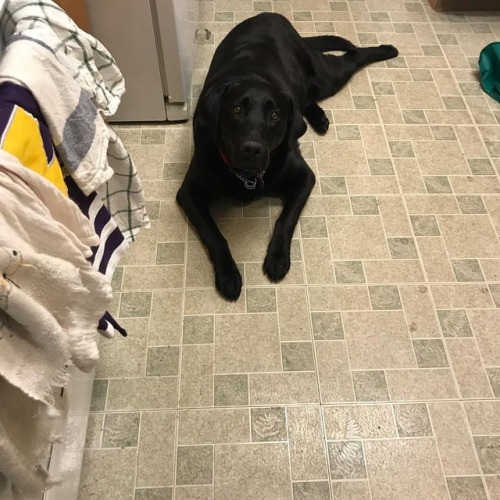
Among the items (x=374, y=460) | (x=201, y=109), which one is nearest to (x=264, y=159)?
(x=201, y=109)

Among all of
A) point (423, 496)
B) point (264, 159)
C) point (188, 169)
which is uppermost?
point (264, 159)

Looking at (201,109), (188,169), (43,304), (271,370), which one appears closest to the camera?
(43,304)

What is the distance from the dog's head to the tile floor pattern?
254mm

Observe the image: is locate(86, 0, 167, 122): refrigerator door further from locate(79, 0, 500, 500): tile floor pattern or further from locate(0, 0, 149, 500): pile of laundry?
locate(0, 0, 149, 500): pile of laundry

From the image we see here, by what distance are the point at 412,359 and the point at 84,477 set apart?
2.50ft

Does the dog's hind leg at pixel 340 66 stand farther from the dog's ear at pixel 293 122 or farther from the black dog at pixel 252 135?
the dog's ear at pixel 293 122

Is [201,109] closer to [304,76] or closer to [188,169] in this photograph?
[188,169]

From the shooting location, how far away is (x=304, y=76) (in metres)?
1.70

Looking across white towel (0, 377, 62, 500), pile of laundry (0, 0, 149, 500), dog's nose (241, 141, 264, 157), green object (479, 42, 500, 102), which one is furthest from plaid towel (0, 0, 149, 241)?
green object (479, 42, 500, 102)

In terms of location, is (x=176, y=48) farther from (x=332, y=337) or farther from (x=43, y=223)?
(x=43, y=223)

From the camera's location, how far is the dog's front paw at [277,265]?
1.34 m

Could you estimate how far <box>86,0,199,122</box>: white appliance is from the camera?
1.37 metres

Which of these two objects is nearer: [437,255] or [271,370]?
[271,370]

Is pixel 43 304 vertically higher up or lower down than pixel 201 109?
higher up
